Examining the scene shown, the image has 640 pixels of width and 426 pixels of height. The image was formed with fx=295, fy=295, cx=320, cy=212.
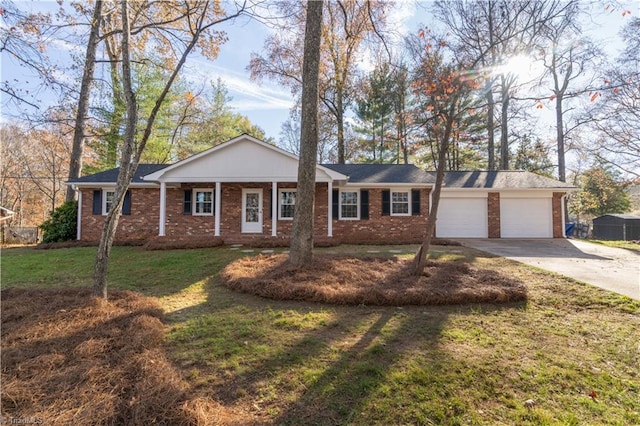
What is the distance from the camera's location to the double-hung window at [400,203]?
13430mm

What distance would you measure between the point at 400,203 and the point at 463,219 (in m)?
3.74

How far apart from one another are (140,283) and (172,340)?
11.8 ft

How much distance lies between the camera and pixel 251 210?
45.3 feet

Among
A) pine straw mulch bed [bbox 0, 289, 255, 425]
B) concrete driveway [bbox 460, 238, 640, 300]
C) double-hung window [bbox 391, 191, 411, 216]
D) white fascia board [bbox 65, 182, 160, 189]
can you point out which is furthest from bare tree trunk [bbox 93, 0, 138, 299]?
double-hung window [bbox 391, 191, 411, 216]

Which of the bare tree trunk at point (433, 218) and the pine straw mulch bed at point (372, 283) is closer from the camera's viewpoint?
the pine straw mulch bed at point (372, 283)

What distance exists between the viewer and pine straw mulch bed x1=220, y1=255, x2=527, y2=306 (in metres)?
4.89

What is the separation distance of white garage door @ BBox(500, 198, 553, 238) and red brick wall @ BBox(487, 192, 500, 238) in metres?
0.25

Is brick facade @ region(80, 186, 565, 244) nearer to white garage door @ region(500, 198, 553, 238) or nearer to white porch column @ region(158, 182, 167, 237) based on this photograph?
white porch column @ region(158, 182, 167, 237)

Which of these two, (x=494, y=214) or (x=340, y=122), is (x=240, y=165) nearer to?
(x=340, y=122)

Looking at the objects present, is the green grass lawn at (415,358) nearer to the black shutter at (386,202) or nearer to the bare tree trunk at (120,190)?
the bare tree trunk at (120,190)

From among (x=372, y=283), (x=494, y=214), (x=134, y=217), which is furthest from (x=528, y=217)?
(x=134, y=217)

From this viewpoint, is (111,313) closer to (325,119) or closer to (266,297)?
(266,297)

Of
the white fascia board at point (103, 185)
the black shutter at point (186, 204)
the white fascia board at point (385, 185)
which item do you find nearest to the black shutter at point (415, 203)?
the white fascia board at point (385, 185)

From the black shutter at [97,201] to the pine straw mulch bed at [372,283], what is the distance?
10.1m
